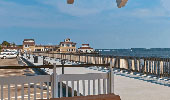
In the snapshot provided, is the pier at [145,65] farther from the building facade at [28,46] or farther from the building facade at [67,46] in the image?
the building facade at [28,46]

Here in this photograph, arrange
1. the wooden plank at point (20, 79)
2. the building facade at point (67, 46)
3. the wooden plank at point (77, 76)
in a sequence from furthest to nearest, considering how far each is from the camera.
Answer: the building facade at point (67, 46)
the wooden plank at point (77, 76)
the wooden plank at point (20, 79)

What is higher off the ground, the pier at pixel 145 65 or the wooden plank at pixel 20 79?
the wooden plank at pixel 20 79

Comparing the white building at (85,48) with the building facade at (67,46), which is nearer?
the building facade at (67,46)

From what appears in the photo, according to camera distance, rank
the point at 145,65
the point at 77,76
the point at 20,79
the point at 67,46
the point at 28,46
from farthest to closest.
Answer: the point at 28,46, the point at 67,46, the point at 145,65, the point at 77,76, the point at 20,79

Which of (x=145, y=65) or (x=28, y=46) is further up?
(x=28, y=46)

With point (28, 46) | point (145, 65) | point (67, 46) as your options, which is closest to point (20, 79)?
point (145, 65)

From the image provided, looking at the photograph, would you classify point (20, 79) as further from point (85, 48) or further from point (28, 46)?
point (85, 48)

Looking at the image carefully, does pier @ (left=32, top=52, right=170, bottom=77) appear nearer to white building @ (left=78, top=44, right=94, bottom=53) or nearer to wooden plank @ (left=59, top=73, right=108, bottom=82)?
wooden plank @ (left=59, top=73, right=108, bottom=82)

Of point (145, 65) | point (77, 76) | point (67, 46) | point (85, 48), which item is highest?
point (67, 46)

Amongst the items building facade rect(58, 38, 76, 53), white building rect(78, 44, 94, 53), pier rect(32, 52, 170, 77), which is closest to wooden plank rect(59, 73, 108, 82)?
pier rect(32, 52, 170, 77)

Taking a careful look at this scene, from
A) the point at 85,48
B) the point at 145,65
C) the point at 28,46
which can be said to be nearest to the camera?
the point at 145,65

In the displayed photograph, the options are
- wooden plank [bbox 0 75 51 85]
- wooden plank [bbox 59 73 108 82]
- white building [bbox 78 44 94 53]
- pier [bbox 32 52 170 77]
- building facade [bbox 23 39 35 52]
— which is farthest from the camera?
white building [bbox 78 44 94 53]

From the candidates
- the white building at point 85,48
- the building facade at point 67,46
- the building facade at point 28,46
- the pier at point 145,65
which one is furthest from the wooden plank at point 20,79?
the white building at point 85,48

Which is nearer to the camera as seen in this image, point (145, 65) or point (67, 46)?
point (145, 65)
